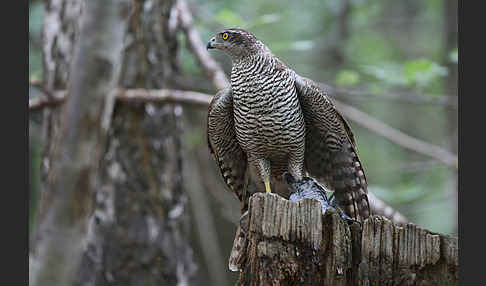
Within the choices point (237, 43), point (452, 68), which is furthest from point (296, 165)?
point (452, 68)

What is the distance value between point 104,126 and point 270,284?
1.54 metres

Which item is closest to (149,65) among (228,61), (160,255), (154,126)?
(154,126)

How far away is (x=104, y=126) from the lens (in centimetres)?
334

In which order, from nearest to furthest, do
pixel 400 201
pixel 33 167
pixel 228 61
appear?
pixel 400 201
pixel 228 61
pixel 33 167

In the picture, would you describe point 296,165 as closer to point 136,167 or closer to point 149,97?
point 149,97

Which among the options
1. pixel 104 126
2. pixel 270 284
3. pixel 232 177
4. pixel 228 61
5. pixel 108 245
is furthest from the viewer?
pixel 228 61

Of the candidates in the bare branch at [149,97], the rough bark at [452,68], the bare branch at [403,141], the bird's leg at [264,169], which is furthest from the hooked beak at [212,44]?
the rough bark at [452,68]

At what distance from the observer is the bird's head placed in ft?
11.6

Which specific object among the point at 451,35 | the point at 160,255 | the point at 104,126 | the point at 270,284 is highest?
the point at 451,35

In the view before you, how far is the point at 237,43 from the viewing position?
140 inches

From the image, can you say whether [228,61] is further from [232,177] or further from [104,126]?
[104,126]

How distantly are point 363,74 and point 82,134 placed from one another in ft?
16.2

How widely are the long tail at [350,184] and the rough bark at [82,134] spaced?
1596mm

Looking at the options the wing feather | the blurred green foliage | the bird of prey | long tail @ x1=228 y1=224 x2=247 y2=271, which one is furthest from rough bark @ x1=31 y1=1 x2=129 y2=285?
the blurred green foliage
